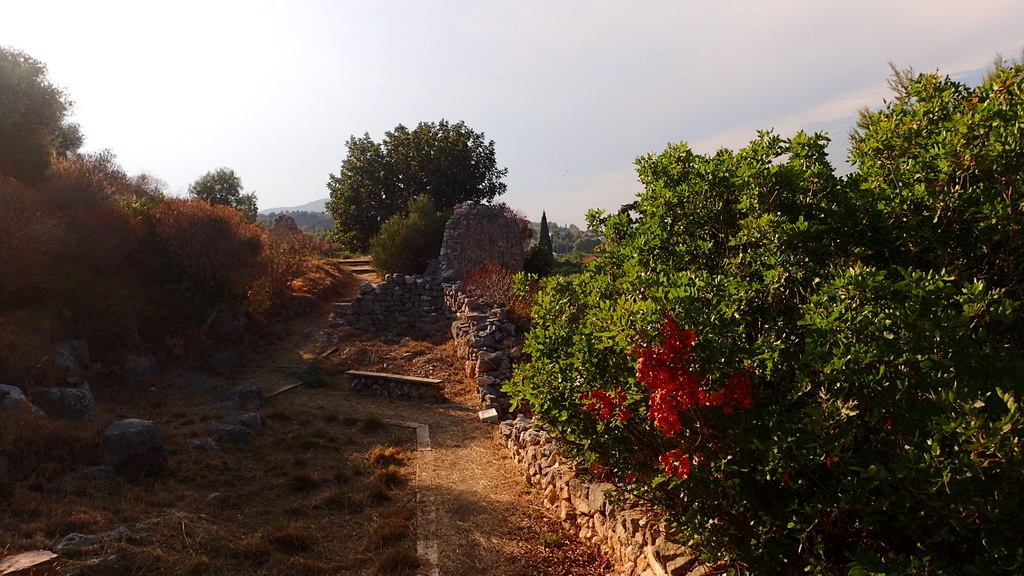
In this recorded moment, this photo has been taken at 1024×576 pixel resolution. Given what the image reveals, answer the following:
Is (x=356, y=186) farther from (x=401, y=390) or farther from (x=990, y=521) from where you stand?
(x=990, y=521)

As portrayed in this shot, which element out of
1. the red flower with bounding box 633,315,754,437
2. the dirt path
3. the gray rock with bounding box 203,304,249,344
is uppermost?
the gray rock with bounding box 203,304,249,344

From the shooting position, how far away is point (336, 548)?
605 cm

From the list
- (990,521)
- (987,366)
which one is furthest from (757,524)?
(987,366)

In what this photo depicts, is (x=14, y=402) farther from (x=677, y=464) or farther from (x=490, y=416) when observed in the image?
(x=677, y=464)

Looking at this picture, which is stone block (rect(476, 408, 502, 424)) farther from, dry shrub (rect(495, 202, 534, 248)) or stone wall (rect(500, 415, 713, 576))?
dry shrub (rect(495, 202, 534, 248))

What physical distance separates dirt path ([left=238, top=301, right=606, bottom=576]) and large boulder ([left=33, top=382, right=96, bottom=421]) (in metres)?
3.08

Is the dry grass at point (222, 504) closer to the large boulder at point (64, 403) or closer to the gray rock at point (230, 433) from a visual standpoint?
the gray rock at point (230, 433)

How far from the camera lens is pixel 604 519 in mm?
5977

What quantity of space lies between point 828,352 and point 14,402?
370 inches

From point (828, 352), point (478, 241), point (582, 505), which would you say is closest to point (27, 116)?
point (478, 241)

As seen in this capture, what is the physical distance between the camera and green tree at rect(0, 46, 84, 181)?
12.5 meters

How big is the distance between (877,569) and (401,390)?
10481 millimetres

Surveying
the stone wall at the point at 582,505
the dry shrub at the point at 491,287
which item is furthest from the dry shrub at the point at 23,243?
the dry shrub at the point at 491,287

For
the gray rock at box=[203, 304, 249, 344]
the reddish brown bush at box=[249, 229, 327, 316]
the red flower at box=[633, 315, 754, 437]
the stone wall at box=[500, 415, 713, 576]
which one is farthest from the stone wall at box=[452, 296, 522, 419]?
the red flower at box=[633, 315, 754, 437]
